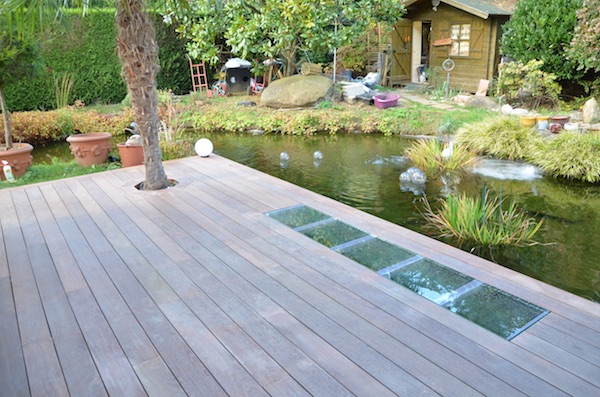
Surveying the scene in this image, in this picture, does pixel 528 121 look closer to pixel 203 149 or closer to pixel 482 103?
pixel 482 103

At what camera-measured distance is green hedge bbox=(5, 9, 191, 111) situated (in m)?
11.3

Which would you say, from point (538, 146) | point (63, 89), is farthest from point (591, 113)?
point (63, 89)

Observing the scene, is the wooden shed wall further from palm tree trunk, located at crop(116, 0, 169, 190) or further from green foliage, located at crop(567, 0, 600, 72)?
palm tree trunk, located at crop(116, 0, 169, 190)

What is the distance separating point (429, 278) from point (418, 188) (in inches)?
130

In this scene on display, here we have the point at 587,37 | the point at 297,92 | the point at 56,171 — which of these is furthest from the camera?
the point at 297,92

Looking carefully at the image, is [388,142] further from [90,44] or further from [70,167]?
[90,44]

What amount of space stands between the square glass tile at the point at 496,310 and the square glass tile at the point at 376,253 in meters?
0.59

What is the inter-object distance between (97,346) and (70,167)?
501 centimetres

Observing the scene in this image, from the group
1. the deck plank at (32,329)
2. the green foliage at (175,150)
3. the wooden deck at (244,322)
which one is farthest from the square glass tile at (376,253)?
the green foliage at (175,150)

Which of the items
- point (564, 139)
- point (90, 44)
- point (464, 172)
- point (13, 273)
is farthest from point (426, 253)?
point (90, 44)

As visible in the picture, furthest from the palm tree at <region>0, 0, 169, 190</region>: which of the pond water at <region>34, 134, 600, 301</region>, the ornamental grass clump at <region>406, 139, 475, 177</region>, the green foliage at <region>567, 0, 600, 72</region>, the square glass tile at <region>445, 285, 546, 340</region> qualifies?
the green foliage at <region>567, 0, 600, 72</region>

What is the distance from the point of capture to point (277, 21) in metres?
10.4

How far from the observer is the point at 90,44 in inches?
479

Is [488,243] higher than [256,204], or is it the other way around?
[256,204]
